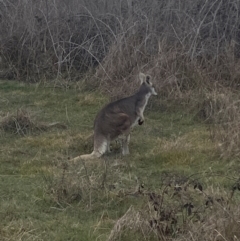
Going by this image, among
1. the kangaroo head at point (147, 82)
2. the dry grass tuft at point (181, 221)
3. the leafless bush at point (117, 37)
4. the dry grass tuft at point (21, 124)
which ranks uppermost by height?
the dry grass tuft at point (181, 221)

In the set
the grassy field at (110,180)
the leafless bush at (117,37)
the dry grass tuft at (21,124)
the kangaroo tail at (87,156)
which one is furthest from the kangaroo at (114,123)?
the leafless bush at (117,37)

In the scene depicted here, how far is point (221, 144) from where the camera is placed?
7301 millimetres

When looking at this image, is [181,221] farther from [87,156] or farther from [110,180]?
[87,156]

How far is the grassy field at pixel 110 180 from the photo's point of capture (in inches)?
190

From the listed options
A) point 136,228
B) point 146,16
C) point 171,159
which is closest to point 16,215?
point 136,228

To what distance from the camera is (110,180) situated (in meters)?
6.07

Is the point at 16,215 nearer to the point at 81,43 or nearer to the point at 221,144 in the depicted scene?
the point at 221,144

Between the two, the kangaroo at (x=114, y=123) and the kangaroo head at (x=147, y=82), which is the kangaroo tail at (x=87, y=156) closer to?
the kangaroo at (x=114, y=123)

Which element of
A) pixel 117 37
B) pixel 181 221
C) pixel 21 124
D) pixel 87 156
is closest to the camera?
pixel 181 221

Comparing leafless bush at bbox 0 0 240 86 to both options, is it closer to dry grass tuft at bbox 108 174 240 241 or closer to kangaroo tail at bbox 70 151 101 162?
kangaroo tail at bbox 70 151 101 162

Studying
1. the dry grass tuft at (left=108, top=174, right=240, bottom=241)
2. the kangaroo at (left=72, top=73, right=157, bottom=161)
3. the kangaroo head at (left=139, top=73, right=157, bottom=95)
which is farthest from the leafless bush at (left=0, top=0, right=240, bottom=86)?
the dry grass tuft at (left=108, top=174, right=240, bottom=241)

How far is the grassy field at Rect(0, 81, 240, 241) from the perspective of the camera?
4.84 m

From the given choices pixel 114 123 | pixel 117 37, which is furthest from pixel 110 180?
pixel 117 37

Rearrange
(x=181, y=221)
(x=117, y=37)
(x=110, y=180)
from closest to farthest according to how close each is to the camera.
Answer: (x=181, y=221) → (x=110, y=180) → (x=117, y=37)
